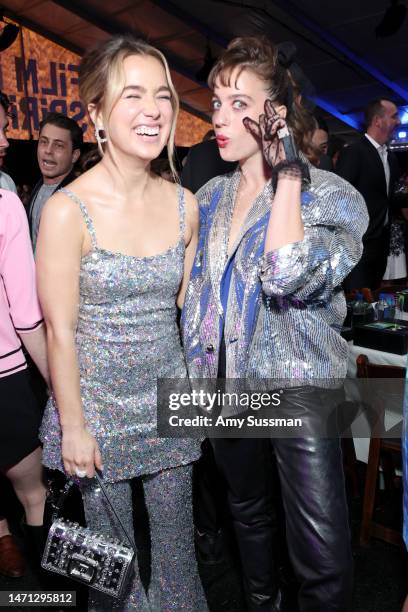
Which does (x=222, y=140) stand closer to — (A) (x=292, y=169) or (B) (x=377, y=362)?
(A) (x=292, y=169)

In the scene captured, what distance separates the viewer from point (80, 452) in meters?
1.40

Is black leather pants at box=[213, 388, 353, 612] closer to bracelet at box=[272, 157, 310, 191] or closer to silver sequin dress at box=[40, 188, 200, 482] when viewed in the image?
silver sequin dress at box=[40, 188, 200, 482]

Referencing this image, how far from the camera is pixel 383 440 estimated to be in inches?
87.0

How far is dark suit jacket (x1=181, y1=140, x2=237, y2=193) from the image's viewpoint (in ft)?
8.63

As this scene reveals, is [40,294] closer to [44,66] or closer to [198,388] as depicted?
[198,388]

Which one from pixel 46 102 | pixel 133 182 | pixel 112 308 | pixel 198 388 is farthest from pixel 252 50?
pixel 46 102

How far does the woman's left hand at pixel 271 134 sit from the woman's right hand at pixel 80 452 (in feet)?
2.85

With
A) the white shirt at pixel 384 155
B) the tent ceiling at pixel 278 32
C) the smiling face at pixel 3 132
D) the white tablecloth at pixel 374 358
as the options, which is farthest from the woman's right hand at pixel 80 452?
the tent ceiling at pixel 278 32

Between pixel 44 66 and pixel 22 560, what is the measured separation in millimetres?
10749

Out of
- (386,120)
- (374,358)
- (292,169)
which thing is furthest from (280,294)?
(386,120)

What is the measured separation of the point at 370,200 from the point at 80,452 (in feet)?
11.2

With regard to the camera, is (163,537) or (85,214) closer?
(85,214)

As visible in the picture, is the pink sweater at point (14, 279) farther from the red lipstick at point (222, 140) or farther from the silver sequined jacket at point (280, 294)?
the red lipstick at point (222, 140)

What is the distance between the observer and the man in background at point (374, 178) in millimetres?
4082
